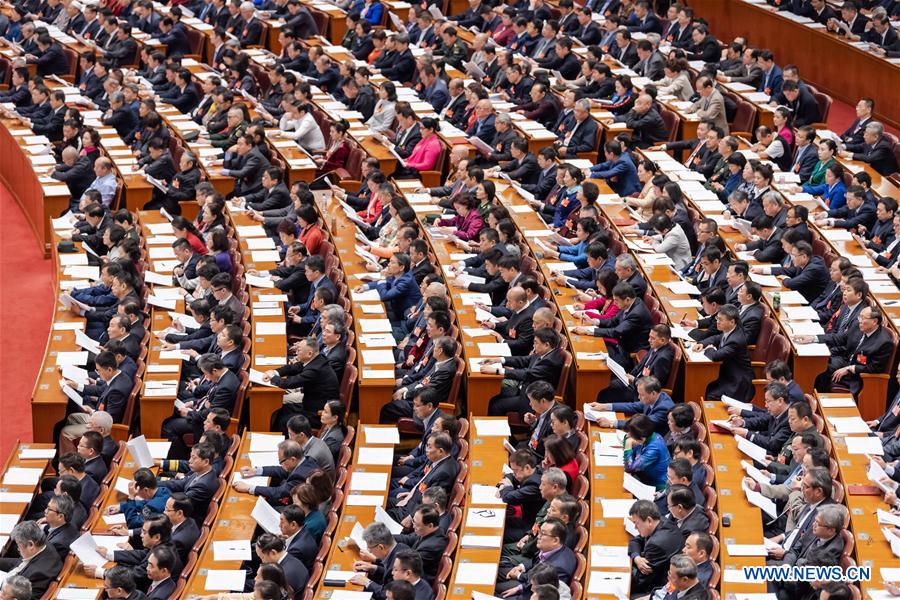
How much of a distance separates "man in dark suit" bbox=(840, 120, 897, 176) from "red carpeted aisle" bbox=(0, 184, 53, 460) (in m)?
7.72

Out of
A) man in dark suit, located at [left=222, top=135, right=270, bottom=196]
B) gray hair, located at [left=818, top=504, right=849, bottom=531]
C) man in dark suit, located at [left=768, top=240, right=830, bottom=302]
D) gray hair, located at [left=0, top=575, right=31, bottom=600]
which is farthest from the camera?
man in dark suit, located at [left=222, top=135, right=270, bottom=196]

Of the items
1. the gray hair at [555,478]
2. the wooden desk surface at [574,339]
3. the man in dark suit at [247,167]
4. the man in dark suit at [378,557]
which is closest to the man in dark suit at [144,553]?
the man in dark suit at [378,557]

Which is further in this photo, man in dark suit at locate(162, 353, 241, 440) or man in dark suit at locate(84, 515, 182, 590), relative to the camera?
man in dark suit at locate(162, 353, 241, 440)

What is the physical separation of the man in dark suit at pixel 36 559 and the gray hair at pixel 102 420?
1517 mm

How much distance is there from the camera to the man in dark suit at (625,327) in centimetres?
1002

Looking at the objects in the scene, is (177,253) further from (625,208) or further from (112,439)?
(625,208)

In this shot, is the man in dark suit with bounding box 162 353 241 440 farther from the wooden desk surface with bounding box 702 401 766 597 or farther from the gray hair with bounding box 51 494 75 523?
the wooden desk surface with bounding box 702 401 766 597

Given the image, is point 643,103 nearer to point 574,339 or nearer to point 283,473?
point 574,339

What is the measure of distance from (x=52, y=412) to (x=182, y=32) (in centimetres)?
947

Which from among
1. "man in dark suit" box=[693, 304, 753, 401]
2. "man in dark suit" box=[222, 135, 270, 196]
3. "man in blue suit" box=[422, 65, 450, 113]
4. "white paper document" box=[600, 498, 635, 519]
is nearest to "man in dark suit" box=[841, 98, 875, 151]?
"man in blue suit" box=[422, 65, 450, 113]

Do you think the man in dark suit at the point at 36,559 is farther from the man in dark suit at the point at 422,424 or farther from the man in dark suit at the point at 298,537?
the man in dark suit at the point at 422,424

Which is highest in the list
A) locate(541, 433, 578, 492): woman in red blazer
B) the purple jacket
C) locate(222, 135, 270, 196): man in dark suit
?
locate(541, 433, 578, 492): woman in red blazer

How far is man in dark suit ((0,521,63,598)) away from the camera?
7629 millimetres

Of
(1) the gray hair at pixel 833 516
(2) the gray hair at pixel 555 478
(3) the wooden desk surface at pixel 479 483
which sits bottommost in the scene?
(3) the wooden desk surface at pixel 479 483
